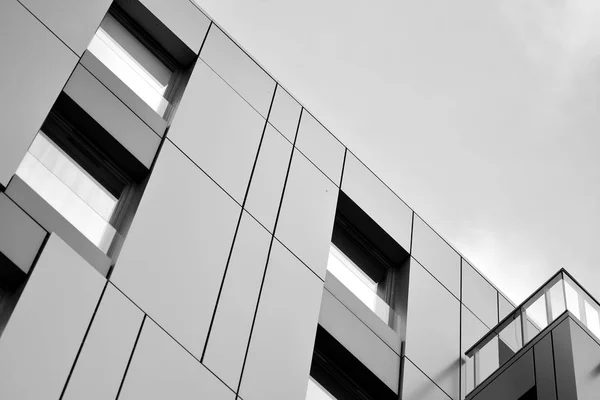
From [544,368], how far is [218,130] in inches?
299

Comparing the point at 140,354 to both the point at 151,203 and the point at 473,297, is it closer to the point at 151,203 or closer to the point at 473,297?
the point at 151,203

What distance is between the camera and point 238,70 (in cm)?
1792

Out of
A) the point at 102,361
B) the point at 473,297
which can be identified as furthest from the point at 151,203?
the point at 473,297

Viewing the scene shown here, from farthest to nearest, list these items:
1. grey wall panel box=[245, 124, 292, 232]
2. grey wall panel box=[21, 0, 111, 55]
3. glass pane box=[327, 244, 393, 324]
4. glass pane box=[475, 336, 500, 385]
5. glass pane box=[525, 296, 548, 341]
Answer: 1. glass pane box=[327, 244, 393, 324]
2. glass pane box=[475, 336, 500, 385]
3. grey wall panel box=[245, 124, 292, 232]
4. glass pane box=[525, 296, 548, 341]
5. grey wall panel box=[21, 0, 111, 55]

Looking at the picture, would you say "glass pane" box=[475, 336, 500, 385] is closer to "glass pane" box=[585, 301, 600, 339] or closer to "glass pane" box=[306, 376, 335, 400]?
"glass pane" box=[585, 301, 600, 339]

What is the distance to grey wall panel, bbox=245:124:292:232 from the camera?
15.7 m

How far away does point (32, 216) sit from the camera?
11.9 m

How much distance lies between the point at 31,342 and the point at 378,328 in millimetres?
8420

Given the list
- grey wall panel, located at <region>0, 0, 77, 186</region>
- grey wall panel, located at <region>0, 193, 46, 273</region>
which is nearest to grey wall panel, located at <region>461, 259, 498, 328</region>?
grey wall panel, located at <region>0, 0, 77, 186</region>

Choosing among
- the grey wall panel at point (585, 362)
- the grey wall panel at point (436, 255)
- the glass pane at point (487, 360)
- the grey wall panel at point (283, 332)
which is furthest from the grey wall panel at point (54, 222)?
the grey wall panel at point (436, 255)

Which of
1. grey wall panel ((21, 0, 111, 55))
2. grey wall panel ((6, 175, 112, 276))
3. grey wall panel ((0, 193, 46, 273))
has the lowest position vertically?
grey wall panel ((0, 193, 46, 273))

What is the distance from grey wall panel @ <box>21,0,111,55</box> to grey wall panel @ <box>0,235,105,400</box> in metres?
4.33

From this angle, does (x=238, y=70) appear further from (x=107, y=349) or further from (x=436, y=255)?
(x=107, y=349)

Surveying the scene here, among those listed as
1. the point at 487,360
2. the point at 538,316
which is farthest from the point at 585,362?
the point at 487,360
